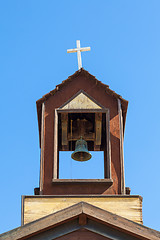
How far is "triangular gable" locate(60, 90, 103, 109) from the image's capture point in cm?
1577

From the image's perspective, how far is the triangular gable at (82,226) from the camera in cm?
1117

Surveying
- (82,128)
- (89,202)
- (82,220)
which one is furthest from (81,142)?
(82,220)

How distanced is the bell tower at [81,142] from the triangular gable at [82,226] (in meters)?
2.27

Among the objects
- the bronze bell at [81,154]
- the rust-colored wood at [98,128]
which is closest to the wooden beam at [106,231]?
the bronze bell at [81,154]

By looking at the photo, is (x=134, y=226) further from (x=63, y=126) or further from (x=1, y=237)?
(x=63, y=126)

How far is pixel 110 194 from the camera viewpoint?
568 inches

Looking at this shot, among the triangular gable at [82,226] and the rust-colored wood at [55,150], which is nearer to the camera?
the triangular gable at [82,226]

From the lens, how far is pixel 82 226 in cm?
1149

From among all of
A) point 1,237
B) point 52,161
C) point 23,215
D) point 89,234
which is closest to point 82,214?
point 89,234

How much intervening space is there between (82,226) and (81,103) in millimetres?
5019

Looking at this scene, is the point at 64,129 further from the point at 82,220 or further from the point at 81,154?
the point at 82,220

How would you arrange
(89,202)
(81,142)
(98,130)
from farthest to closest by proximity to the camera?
(98,130) < (81,142) < (89,202)

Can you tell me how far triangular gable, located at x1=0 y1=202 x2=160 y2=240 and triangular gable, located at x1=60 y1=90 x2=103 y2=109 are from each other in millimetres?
4768

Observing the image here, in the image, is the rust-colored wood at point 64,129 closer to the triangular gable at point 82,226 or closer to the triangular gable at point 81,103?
the triangular gable at point 81,103
